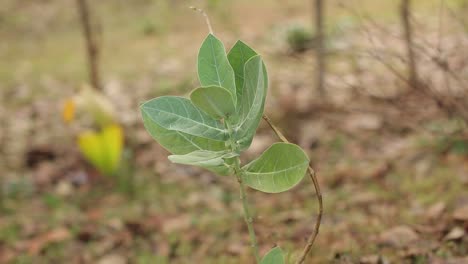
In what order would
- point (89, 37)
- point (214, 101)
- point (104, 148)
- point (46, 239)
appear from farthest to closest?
1. point (89, 37)
2. point (104, 148)
3. point (46, 239)
4. point (214, 101)

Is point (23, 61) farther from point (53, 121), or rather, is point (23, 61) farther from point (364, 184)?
point (364, 184)

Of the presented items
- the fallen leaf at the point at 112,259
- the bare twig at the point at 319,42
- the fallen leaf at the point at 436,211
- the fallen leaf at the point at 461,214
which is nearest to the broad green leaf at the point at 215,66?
the fallen leaf at the point at 461,214

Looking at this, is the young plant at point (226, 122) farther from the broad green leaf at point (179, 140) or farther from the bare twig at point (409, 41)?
the bare twig at point (409, 41)

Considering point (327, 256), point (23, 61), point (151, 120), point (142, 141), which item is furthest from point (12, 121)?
point (151, 120)

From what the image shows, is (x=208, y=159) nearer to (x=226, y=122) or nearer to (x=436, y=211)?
(x=226, y=122)

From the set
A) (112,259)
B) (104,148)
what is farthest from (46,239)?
(104,148)

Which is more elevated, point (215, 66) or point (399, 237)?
point (215, 66)

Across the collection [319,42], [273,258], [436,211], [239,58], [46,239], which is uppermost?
[239,58]

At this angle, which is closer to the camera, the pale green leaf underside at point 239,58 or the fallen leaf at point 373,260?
A: the pale green leaf underside at point 239,58
